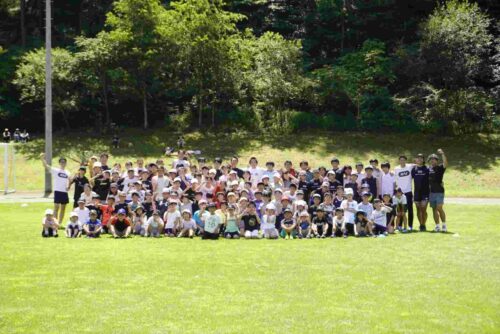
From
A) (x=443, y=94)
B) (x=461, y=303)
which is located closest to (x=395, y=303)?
(x=461, y=303)

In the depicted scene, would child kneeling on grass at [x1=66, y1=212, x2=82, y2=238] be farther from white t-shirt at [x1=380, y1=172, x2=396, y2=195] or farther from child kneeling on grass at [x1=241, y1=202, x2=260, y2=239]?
white t-shirt at [x1=380, y1=172, x2=396, y2=195]

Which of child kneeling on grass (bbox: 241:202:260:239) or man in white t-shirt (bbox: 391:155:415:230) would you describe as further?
man in white t-shirt (bbox: 391:155:415:230)

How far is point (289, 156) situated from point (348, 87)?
743cm

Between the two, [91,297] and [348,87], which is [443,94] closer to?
[348,87]

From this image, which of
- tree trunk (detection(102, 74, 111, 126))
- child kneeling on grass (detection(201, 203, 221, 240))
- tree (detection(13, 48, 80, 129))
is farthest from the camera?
tree trunk (detection(102, 74, 111, 126))

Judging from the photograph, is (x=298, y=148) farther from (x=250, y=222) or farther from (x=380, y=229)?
(x=250, y=222)

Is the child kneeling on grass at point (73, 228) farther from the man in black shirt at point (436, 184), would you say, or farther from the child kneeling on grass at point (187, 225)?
the man in black shirt at point (436, 184)

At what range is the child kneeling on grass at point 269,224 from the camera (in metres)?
16.0

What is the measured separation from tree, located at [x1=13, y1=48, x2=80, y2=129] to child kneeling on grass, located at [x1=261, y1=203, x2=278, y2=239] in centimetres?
2734

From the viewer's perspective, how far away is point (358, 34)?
47.7 metres

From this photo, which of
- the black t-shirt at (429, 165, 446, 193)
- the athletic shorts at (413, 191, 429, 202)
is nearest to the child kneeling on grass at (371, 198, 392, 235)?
the athletic shorts at (413, 191, 429, 202)

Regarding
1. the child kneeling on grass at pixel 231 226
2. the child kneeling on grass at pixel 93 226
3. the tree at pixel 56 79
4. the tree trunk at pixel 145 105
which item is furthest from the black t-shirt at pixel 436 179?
the tree trunk at pixel 145 105

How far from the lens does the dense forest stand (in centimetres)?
3922

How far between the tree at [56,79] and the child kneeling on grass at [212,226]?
88.8 feet
